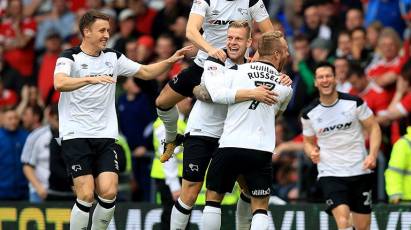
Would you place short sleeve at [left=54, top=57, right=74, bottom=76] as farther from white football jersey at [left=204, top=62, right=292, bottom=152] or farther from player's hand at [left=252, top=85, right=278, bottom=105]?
player's hand at [left=252, top=85, right=278, bottom=105]

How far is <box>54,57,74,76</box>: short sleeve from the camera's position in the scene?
1348 cm

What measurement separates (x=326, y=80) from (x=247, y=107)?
246 centimetres

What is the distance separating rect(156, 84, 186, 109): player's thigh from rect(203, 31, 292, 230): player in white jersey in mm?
898

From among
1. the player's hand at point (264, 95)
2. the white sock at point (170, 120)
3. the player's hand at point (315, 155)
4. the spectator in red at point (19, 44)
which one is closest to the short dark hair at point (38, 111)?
the spectator in red at point (19, 44)

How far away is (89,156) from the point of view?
1377cm

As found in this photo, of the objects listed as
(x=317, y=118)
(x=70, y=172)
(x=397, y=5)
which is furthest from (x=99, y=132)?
(x=397, y=5)

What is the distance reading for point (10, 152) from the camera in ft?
62.8

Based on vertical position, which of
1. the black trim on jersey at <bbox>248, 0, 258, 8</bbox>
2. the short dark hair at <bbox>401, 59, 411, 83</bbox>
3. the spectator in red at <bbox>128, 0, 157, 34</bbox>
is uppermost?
the spectator in red at <bbox>128, 0, 157, 34</bbox>

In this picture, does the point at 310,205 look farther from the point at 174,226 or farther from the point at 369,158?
the point at 174,226

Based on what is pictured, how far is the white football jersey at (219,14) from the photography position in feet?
45.3

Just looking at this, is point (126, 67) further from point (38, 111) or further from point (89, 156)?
point (38, 111)

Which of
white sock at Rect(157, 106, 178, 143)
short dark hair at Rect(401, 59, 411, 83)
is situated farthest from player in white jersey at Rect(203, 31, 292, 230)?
short dark hair at Rect(401, 59, 411, 83)

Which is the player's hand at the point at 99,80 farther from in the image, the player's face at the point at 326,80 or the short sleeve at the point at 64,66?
the player's face at the point at 326,80

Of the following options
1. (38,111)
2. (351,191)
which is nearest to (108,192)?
(351,191)
